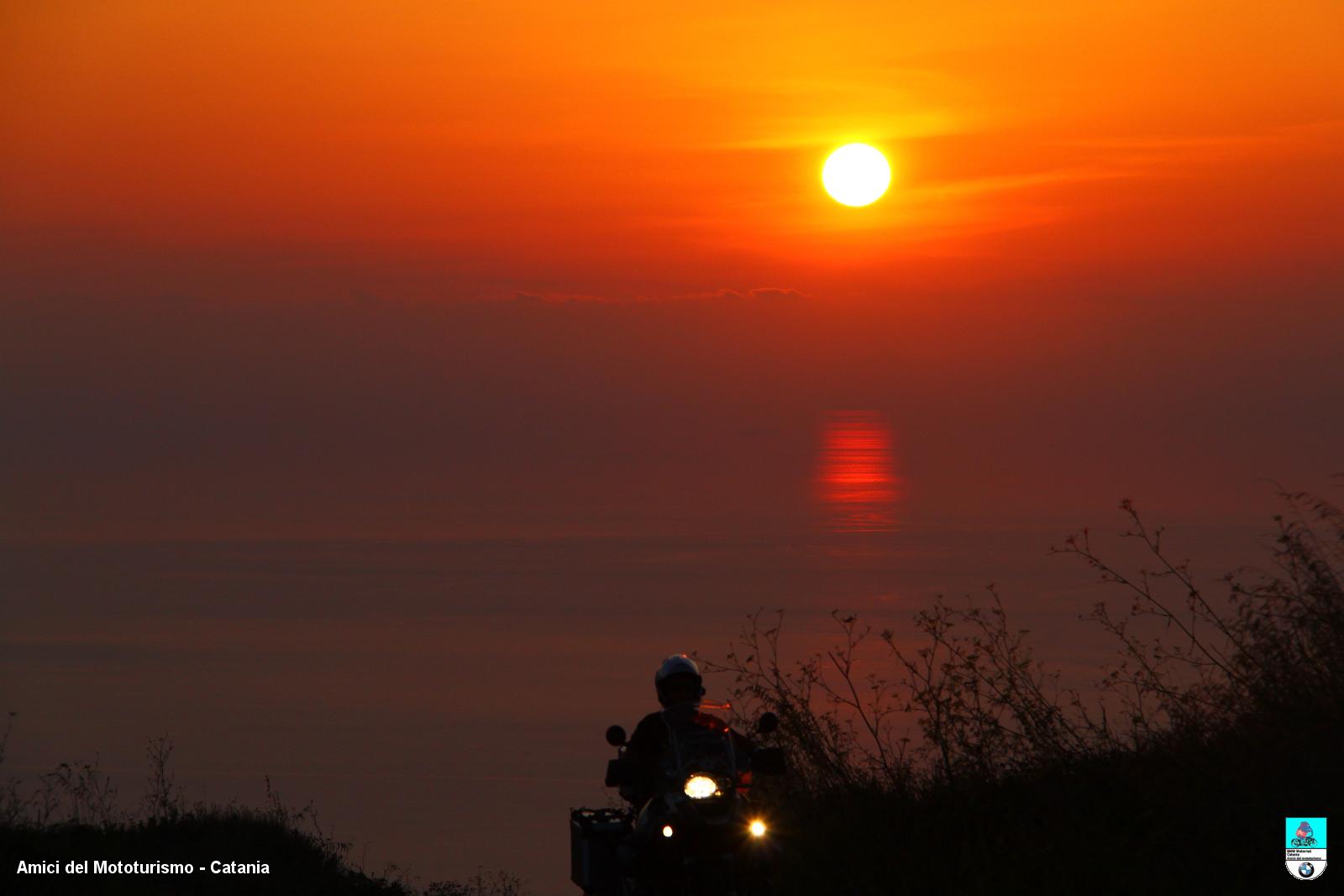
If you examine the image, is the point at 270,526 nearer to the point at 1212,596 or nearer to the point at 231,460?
the point at 1212,596

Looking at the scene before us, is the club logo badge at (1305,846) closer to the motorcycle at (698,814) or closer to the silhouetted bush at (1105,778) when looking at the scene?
the silhouetted bush at (1105,778)

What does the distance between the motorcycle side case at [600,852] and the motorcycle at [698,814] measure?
36 centimetres

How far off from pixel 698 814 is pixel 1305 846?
8.76 ft

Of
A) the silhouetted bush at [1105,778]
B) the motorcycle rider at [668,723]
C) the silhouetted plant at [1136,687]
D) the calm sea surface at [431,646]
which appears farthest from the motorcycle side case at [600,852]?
the calm sea surface at [431,646]

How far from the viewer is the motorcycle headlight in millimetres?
7613

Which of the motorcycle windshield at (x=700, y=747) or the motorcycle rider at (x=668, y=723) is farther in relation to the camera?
the motorcycle rider at (x=668, y=723)

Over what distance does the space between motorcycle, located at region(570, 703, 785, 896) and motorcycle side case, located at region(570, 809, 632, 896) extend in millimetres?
364

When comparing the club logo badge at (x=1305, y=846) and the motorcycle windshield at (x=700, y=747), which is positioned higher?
the motorcycle windshield at (x=700, y=747)

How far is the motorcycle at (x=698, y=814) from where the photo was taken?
765 centimetres

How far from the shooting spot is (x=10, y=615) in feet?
128

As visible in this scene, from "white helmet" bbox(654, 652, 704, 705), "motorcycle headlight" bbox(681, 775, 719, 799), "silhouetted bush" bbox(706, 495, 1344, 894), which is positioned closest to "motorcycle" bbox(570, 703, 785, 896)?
"motorcycle headlight" bbox(681, 775, 719, 799)

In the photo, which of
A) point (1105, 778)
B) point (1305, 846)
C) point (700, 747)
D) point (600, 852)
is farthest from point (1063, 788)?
point (600, 852)

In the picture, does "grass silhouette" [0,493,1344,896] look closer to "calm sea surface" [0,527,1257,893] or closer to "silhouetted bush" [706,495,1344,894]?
"silhouetted bush" [706,495,1344,894]

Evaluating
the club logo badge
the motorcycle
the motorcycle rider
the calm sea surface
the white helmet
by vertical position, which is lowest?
the club logo badge
